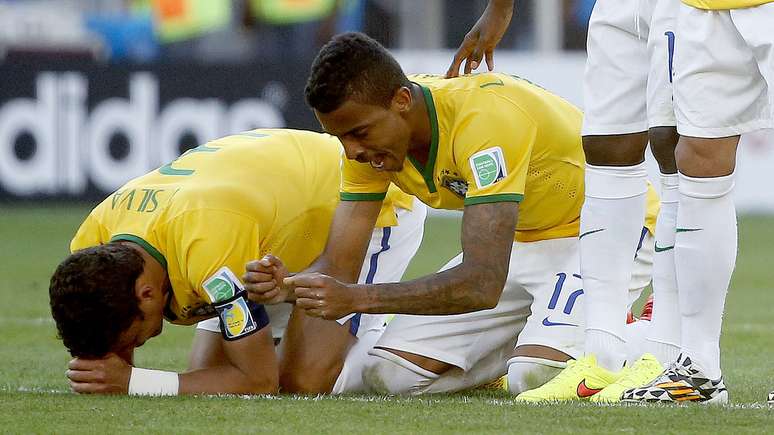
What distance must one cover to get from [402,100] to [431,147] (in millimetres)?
227

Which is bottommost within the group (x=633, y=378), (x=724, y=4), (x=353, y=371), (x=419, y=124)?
(x=353, y=371)

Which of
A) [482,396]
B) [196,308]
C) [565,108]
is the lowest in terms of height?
[482,396]

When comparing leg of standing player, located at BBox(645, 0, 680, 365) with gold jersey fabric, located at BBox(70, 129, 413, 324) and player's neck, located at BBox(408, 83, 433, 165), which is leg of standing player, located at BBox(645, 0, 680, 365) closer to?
player's neck, located at BBox(408, 83, 433, 165)

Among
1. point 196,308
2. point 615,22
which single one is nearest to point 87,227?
point 196,308

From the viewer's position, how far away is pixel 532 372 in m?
4.98

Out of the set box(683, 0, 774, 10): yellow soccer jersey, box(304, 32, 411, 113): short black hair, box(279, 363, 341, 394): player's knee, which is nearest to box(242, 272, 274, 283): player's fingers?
box(304, 32, 411, 113): short black hair

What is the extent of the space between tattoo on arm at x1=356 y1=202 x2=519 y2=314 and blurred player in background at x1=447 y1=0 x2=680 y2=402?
398 mm

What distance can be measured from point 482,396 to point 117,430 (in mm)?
1554

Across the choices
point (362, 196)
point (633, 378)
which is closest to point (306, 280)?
point (362, 196)

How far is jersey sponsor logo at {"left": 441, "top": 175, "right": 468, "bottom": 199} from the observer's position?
4672mm

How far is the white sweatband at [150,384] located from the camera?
4.60 m

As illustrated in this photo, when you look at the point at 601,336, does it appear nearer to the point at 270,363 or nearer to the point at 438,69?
the point at 270,363

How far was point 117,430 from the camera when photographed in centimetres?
389

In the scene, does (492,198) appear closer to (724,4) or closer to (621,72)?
(621,72)
